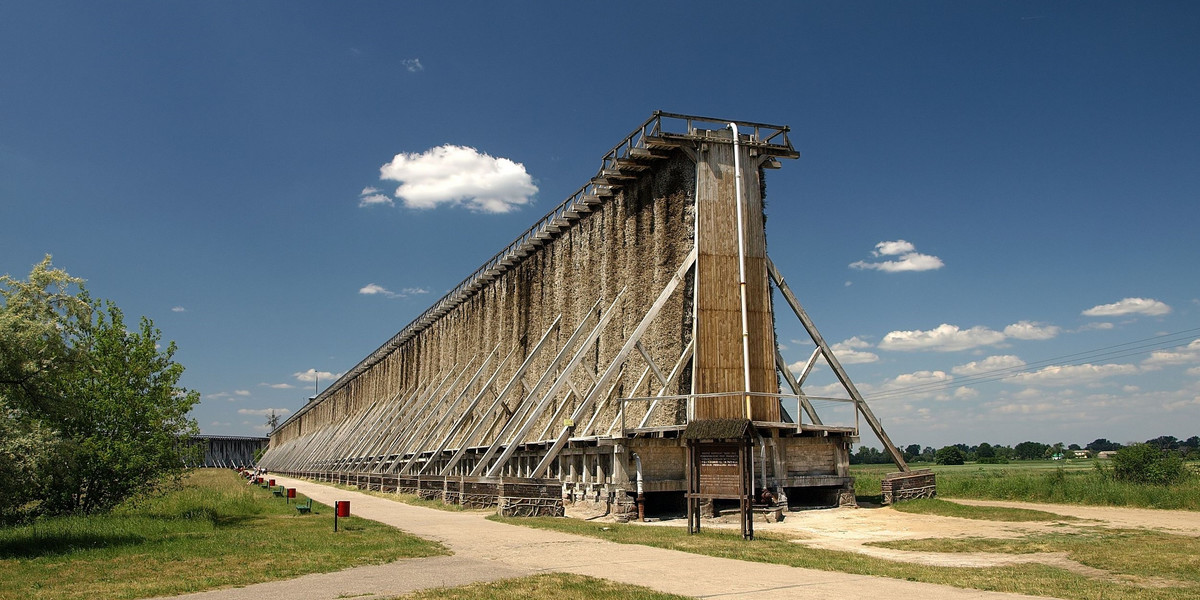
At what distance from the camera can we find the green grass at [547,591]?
975 cm

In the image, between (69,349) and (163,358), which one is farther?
(163,358)

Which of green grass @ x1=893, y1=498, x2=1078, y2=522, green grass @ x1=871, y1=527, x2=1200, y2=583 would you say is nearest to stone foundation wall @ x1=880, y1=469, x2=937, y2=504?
green grass @ x1=893, y1=498, x2=1078, y2=522

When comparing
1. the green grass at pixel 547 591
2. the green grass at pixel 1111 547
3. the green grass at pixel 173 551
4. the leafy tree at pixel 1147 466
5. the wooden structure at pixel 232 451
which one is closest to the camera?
the green grass at pixel 547 591

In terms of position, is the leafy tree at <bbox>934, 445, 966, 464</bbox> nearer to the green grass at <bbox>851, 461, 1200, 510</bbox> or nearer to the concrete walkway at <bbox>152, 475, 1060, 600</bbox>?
the green grass at <bbox>851, 461, 1200, 510</bbox>

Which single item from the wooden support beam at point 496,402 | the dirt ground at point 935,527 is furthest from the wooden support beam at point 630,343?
the wooden support beam at point 496,402

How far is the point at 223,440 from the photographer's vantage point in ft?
504

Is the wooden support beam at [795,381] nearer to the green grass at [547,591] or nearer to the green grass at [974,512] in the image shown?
the green grass at [974,512]

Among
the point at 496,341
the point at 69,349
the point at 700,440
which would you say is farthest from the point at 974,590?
the point at 496,341

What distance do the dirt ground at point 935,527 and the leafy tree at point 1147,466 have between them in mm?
6362

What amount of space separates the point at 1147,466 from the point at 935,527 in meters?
14.9

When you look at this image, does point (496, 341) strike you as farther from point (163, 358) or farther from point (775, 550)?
point (775, 550)

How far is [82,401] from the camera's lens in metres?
20.7

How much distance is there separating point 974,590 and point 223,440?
164163mm

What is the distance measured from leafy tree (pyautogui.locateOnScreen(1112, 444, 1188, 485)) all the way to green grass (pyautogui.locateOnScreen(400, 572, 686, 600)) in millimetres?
23701
